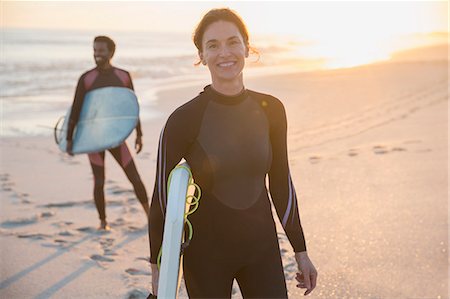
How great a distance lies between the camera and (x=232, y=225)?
2.25 metres

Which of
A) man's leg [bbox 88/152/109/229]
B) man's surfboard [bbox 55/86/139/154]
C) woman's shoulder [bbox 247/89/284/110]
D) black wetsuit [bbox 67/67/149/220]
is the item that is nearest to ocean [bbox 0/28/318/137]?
man's surfboard [bbox 55/86/139/154]

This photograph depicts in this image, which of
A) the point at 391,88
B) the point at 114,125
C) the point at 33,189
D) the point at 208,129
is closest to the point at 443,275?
the point at 208,129

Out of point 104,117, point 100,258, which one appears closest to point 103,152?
point 104,117

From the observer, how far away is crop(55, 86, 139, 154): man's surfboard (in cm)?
495

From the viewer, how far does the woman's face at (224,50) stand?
2.24 metres

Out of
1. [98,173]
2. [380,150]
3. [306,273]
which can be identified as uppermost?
[306,273]

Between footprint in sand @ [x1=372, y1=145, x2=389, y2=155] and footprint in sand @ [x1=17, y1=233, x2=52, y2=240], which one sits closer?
footprint in sand @ [x1=17, y1=233, x2=52, y2=240]

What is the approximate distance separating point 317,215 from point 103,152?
2.00m

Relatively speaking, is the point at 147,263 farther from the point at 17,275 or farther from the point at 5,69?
the point at 5,69

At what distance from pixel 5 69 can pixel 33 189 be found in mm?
15195

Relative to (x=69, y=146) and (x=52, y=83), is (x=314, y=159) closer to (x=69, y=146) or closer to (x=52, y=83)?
(x=69, y=146)

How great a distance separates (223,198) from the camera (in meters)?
2.26

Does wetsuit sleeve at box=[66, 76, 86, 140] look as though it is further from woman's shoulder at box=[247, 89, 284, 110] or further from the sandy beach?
woman's shoulder at box=[247, 89, 284, 110]

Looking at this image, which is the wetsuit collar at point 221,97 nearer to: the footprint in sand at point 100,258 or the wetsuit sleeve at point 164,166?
the wetsuit sleeve at point 164,166
